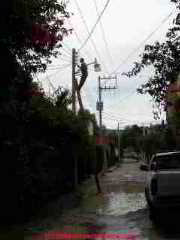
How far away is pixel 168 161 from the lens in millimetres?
15484

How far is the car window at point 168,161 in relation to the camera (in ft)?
49.2

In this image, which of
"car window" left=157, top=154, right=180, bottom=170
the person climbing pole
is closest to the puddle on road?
"car window" left=157, top=154, right=180, bottom=170

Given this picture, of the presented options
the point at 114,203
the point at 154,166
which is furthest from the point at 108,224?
the point at 114,203

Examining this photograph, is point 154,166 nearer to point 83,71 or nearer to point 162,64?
point 162,64

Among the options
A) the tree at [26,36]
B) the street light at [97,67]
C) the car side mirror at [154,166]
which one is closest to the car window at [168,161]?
the car side mirror at [154,166]

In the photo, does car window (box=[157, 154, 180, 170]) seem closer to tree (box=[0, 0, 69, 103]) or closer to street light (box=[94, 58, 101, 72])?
tree (box=[0, 0, 69, 103])

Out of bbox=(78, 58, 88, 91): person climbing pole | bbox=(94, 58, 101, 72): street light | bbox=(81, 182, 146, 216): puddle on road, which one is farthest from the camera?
bbox=(94, 58, 101, 72): street light

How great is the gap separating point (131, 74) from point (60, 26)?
4071 millimetres

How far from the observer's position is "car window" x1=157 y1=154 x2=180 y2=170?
1500 centimetres

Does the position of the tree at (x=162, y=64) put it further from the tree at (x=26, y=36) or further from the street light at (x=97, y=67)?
the street light at (x=97, y=67)

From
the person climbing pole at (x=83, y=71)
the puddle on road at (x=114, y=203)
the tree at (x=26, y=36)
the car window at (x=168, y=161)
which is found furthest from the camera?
the person climbing pole at (x=83, y=71)

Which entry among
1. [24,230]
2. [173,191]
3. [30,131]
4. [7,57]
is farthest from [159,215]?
[7,57]

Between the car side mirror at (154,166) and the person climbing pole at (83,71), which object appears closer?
the car side mirror at (154,166)

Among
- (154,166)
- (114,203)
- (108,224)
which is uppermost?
(154,166)
